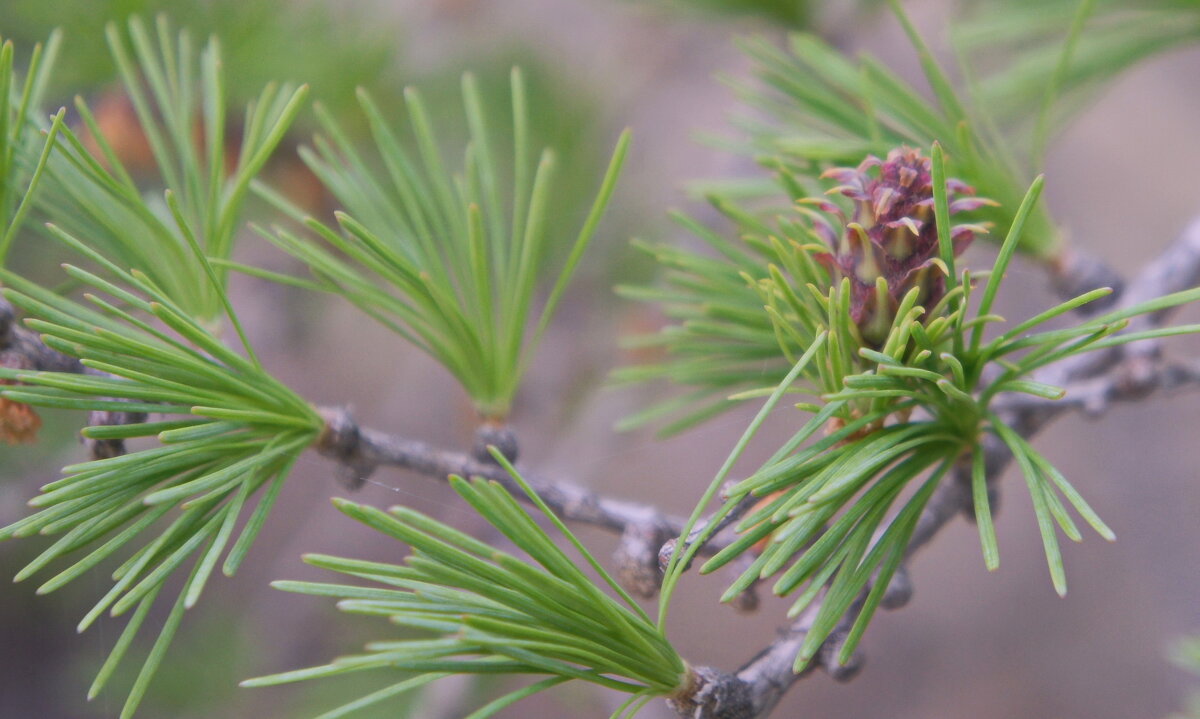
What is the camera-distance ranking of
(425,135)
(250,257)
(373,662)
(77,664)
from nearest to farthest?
(373,662), (425,135), (77,664), (250,257)

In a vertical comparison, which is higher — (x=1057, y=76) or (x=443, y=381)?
(x=1057, y=76)

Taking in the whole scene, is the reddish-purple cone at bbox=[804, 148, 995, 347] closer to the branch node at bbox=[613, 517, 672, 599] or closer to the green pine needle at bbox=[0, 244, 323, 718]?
the branch node at bbox=[613, 517, 672, 599]

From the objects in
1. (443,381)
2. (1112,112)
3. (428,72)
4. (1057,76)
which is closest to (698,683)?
(1057,76)

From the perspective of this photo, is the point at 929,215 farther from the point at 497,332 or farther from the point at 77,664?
the point at 77,664

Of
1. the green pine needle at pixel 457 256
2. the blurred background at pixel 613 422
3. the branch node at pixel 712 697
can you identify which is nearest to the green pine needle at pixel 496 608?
the branch node at pixel 712 697

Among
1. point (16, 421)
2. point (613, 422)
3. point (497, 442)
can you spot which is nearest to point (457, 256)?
point (497, 442)

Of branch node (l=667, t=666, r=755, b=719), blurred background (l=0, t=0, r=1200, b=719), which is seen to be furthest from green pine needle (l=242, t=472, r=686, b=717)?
blurred background (l=0, t=0, r=1200, b=719)

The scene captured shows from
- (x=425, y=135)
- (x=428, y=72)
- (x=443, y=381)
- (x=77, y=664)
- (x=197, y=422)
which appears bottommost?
(x=77, y=664)
